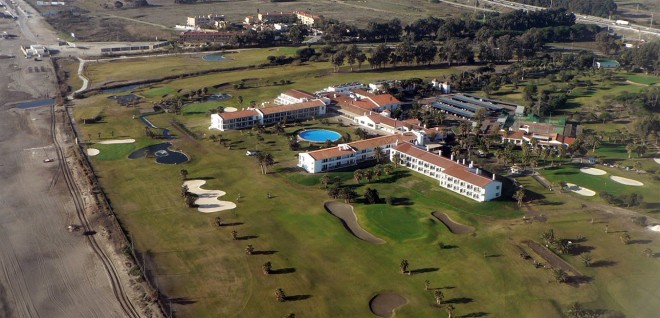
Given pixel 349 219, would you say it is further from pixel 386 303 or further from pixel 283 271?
pixel 386 303

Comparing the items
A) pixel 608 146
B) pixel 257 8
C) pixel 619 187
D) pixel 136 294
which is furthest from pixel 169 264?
pixel 257 8

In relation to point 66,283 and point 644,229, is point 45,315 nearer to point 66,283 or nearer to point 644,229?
point 66,283

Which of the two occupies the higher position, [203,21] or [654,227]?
[203,21]

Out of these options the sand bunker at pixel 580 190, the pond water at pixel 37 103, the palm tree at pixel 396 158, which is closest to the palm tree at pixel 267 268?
the palm tree at pixel 396 158

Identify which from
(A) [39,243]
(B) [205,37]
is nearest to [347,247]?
(A) [39,243]

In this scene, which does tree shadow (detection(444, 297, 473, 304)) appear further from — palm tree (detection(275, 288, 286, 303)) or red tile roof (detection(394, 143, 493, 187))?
red tile roof (detection(394, 143, 493, 187))

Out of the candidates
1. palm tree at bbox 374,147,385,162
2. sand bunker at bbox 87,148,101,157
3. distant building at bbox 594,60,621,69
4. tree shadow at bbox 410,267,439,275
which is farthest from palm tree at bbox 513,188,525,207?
distant building at bbox 594,60,621,69

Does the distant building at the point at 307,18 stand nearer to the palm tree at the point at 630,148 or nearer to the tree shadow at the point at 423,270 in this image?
the palm tree at the point at 630,148

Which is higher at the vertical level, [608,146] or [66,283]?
[608,146]
